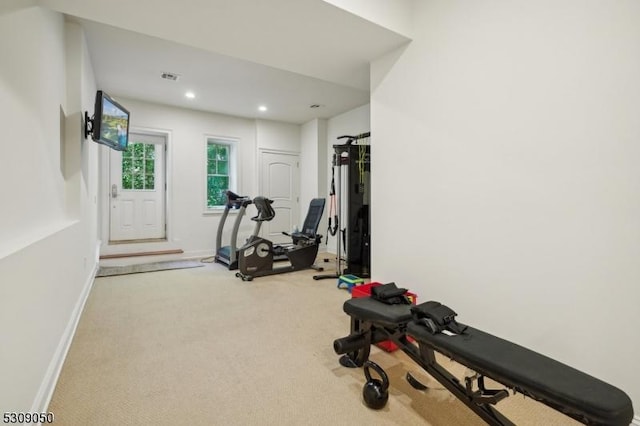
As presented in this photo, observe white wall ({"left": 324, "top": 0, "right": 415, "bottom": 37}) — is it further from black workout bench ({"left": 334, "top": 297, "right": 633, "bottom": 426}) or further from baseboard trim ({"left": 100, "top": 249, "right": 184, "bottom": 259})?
baseboard trim ({"left": 100, "top": 249, "right": 184, "bottom": 259})

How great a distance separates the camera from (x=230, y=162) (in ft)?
21.0

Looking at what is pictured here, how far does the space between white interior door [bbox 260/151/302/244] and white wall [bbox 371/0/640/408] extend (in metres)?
4.03

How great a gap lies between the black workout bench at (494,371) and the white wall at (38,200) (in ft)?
5.11

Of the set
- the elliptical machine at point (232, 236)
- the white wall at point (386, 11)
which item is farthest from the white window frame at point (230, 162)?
the white wall at point (386, 11)

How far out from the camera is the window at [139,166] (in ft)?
18.1

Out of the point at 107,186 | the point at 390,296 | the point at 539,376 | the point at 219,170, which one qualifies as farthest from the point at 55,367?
the point at 219,170

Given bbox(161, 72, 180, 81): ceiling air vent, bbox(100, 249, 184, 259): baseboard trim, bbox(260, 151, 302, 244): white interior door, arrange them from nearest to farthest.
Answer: bbox(161, 72, 180, 81): ceiling air vent
bbox(100, 249, 184, 259): baseboard trim
bbox(260, 151, 302, 244): white interior door

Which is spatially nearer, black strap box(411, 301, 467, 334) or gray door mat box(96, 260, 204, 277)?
black strap box(411, 301, 467, 334)

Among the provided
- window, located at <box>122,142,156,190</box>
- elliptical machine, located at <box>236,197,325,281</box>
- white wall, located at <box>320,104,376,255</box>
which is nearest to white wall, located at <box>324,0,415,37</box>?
white wall, located at <box>320,104,376,255</box>

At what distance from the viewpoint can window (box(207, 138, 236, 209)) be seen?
6.19 metres

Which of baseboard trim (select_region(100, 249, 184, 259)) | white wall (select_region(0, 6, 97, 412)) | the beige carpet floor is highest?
white wall (select_region(0, 6, 97, 412))

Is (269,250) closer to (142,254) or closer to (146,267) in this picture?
(146,267)

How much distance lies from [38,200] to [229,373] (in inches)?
64.8

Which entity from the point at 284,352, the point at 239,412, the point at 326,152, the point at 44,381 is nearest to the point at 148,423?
the point at 239,412
